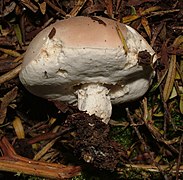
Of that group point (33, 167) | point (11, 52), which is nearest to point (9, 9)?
point (11, 52)

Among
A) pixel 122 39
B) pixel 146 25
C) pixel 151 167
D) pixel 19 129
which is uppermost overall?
pixel 122 39

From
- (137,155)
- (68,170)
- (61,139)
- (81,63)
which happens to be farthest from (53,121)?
(81,63)

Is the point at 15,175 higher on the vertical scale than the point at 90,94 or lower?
lower

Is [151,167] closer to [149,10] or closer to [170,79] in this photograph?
[170,79]

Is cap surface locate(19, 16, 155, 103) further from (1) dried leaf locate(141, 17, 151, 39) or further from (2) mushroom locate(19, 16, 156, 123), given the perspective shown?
(1) dried leaf locate(141, 17, 151, 39)

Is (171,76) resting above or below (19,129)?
above

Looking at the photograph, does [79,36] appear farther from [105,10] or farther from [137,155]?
[137,155]

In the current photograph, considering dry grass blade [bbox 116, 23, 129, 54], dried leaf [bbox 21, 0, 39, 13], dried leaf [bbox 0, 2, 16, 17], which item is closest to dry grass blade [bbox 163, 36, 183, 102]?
dry grass blade [bbox 116, 23, 129, 54]

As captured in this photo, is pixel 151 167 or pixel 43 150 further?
pixel 43 150
